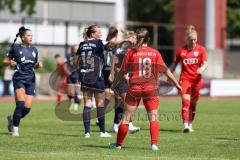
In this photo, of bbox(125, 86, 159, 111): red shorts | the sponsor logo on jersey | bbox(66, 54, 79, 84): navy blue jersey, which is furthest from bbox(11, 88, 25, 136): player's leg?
bbox(66, 54, 79, 84): navy blue jersey

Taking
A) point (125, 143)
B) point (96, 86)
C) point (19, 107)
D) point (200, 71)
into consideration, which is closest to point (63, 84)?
point (200, 71)

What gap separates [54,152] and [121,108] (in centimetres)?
472

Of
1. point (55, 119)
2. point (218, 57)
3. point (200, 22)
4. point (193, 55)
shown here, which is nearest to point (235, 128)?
point (193, 55)

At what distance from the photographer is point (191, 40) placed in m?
17.0

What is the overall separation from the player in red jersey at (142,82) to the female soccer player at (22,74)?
129 inches

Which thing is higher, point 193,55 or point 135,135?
point 193,55

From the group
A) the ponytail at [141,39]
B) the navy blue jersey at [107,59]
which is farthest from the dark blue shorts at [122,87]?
the ponytail at [141,39]

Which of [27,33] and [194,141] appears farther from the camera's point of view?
[27,33]

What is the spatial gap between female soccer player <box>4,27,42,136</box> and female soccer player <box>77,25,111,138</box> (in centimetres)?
113

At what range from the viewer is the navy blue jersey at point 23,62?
1525 centimetres

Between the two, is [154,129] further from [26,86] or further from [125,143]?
[26,86]

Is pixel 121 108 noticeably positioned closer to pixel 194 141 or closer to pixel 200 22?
pixel 194 141

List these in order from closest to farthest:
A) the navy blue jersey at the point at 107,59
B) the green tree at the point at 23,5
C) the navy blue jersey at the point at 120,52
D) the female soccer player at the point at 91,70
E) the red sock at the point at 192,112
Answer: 1. the female soccer player at the point at 91,70
2. the navy blue jersey at the point at 120,52
3. the navy blue jersey at the point at 107,59
4. the red sock at the point at 192,112
5. the green tree at the point at 23,5

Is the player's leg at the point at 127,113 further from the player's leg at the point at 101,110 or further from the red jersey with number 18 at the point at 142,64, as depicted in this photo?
the player's leg at the point at 101,110
